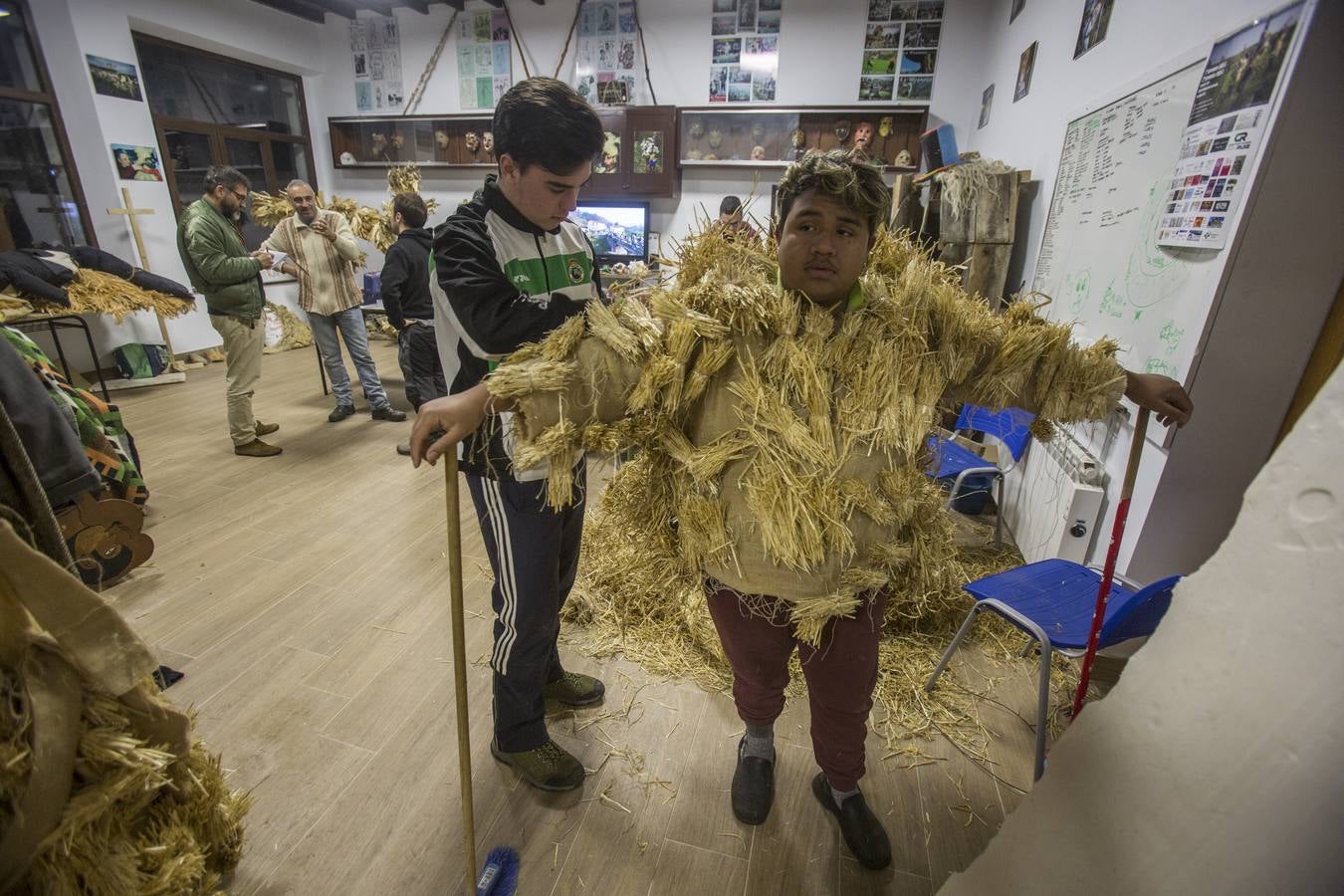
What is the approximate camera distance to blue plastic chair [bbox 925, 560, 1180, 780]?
1.45 m

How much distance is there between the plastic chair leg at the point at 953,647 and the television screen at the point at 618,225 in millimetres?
5630

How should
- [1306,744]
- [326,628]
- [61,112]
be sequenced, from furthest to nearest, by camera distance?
1. [61,112]
2. [326,628]
3. [1306,744]

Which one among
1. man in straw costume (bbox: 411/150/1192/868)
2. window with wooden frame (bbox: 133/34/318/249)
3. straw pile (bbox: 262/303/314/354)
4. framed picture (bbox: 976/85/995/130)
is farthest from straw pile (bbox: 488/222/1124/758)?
window with wooden frame (bbox: 133/34/318/249)

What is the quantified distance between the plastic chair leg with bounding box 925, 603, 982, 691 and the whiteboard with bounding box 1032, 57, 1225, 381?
995 mm

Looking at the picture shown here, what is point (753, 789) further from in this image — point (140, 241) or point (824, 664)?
point (140, 241)

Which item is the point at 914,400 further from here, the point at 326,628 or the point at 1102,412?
the point at 326,628

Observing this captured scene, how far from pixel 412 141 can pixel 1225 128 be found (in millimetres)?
8066

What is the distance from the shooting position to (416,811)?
1.64 meters

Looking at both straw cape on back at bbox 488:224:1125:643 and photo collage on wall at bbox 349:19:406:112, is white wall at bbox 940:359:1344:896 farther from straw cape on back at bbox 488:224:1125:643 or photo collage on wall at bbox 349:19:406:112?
photo collage on wall at bbox 349:19:406:112

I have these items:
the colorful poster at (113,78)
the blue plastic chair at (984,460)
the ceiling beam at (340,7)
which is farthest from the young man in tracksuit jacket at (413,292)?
the ceiling beam at (340,7)

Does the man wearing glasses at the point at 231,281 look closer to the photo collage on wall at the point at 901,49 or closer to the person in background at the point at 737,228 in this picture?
the person in background at the point at 737,228

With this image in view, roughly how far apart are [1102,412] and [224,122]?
364 inches

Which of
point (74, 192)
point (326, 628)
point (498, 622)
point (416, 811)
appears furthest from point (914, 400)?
point (74, 192)

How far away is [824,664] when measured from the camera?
138 centimetres
